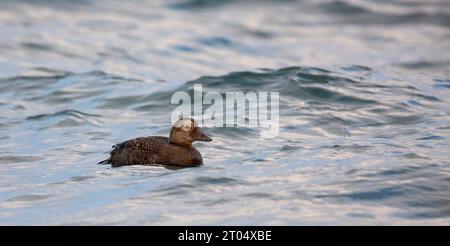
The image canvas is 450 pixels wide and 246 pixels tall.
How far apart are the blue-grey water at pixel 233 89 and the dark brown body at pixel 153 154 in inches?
4.3

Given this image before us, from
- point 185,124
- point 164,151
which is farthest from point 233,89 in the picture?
point 164,151

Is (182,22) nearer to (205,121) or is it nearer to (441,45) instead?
(441,45)

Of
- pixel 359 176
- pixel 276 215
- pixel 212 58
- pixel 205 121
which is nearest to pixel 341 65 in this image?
pixel 212 58

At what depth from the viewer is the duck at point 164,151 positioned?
35.6ft

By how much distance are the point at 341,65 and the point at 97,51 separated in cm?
464

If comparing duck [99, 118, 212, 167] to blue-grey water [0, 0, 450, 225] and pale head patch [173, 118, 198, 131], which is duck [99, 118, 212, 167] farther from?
blue-grey water [0, 0, 450, 225]

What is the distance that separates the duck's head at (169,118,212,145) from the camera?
432 inches

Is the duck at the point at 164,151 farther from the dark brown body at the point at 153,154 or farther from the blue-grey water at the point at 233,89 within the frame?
the blue-grey water at the point at 233,89

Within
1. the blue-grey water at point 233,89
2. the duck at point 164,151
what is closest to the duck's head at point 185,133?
the duck at point 164,151

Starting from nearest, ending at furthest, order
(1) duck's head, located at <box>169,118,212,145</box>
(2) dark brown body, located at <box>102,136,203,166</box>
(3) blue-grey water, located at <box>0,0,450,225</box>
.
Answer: (3) blue-grey water, located at <box>0,0,450,225</box> < (2) dark brown body, located at <box>102,136,203,166</box> < (1) duck's head, located at <box>169,118,212,145</box>

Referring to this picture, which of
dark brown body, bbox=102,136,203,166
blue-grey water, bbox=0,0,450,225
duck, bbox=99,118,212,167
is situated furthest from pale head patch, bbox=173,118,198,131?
blue-grey water, bbox=0,0,450,225
